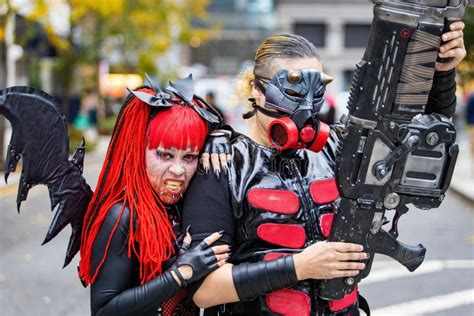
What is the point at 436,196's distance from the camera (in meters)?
2.13

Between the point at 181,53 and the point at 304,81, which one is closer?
the point at 304,81

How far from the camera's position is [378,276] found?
23.8 ft

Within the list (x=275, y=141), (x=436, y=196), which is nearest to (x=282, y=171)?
(x=275, y=141)

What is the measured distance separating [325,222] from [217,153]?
0.41m

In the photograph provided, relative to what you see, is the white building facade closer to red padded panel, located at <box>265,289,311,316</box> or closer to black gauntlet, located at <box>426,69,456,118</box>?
black gauntlet, located at <box>426,69,456,118</box>

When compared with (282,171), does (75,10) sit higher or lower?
lower

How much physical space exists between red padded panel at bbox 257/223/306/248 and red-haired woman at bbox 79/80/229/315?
133 millimetres

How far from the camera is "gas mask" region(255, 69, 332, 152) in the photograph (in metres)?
2.32

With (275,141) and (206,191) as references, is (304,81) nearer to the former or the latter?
(275,141)

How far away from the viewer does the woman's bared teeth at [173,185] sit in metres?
2.45

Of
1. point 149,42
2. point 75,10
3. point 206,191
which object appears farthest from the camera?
point 149,42

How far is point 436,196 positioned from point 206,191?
697mm

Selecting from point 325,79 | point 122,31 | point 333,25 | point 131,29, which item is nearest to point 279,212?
point 325,79

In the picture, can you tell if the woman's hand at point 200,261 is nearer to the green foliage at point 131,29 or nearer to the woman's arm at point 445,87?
the woman's arm at point 445,87
